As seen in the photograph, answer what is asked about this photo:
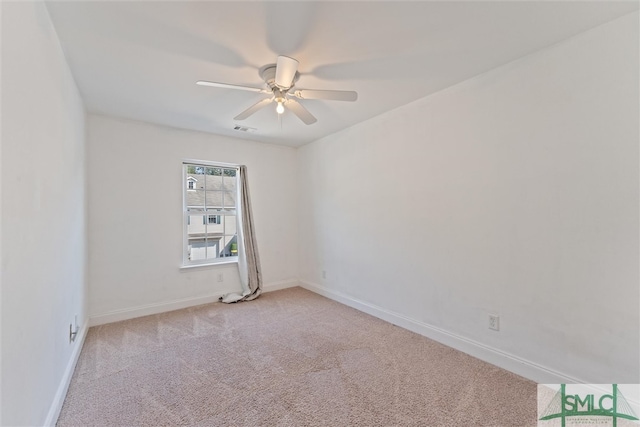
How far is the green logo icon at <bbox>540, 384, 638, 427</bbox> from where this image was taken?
1.68 meters

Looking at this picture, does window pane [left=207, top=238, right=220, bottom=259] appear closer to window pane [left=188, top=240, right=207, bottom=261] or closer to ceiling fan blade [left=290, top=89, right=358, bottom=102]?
window pane [left=188, top=240, right=207, bottom=261]

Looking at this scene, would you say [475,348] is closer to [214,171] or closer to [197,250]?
[197,250]

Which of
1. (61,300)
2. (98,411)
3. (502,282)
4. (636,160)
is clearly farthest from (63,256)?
(636,160)

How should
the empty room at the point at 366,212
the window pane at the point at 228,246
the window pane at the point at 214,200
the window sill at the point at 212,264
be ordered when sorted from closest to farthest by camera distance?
the empty room at the point at 366,212
the window sill at the point at 212,264
the window pane at the point at 214,200
the window pane at the point at 228,246

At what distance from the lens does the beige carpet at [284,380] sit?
1.72m

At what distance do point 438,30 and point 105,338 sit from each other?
389cm

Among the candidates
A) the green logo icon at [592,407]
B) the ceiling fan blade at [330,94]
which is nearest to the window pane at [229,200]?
the ceiling fan blade at [330,94]

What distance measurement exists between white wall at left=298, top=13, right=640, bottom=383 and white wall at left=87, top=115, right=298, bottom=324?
7.45ft

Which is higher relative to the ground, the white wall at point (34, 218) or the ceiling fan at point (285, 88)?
the ceiling fan at point (285, 88)

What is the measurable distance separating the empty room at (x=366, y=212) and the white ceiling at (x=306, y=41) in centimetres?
2

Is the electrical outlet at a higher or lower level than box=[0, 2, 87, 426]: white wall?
lower

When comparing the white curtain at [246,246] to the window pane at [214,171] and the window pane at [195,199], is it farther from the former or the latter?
the window pane at [195,199]

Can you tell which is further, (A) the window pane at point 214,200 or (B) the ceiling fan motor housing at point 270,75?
(A) the window pane at point 214,200

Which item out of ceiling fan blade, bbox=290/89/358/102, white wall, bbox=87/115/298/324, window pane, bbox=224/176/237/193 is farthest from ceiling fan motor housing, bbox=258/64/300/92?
window pane, bbox=224/176/237/193
